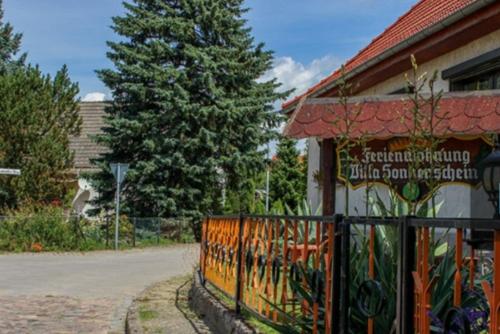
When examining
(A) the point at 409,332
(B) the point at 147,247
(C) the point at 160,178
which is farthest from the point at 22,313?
(C) the point at 160,178

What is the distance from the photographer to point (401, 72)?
1039cm

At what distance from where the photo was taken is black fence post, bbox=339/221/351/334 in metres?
3.70

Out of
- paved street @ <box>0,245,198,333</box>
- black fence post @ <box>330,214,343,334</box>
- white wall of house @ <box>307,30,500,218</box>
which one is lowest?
paved street @ <box>0,245,198,333</box>

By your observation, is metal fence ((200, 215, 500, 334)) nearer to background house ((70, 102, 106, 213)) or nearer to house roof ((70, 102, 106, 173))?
background house ((70, 102, 106, 213))

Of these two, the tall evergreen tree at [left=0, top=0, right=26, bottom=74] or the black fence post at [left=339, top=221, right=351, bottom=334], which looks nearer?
the black fence post at [left=339, top=221, right=351, bottom=334]

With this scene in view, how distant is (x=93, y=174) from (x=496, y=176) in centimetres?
2458

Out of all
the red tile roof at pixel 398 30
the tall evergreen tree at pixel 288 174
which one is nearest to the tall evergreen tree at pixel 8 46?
the tall evergreen tree at pixel 288 174

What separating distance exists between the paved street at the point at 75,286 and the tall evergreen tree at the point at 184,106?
687 centimetres

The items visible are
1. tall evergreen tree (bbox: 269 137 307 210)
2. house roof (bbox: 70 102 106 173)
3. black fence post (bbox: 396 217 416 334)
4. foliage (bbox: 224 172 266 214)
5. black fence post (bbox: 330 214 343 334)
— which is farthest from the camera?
tall evergreen tree (bbox: 269 137 307 210)

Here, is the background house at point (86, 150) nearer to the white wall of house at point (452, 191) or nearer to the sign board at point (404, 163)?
the white wall of house at point (452, 191)

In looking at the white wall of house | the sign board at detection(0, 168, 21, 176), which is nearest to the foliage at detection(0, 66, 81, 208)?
the sign board at detection(0, 168, 21, 176)

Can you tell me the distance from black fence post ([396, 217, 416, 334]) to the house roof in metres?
30.7

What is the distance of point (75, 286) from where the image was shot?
11961mm

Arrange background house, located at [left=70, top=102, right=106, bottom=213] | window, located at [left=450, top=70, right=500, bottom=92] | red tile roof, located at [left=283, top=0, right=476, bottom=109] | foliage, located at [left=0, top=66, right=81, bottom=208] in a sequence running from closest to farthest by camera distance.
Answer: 1. window, located at [left=450, top=70, right=500, bottom=92]
2. red tile roof, located at [left=283, top=0, right=476, bottom=109]
3. foliage, located at [left=0, top=66, right=81, bottom=208]
4. background house, located at [left=70, top=102, right=106, bottom=213]
